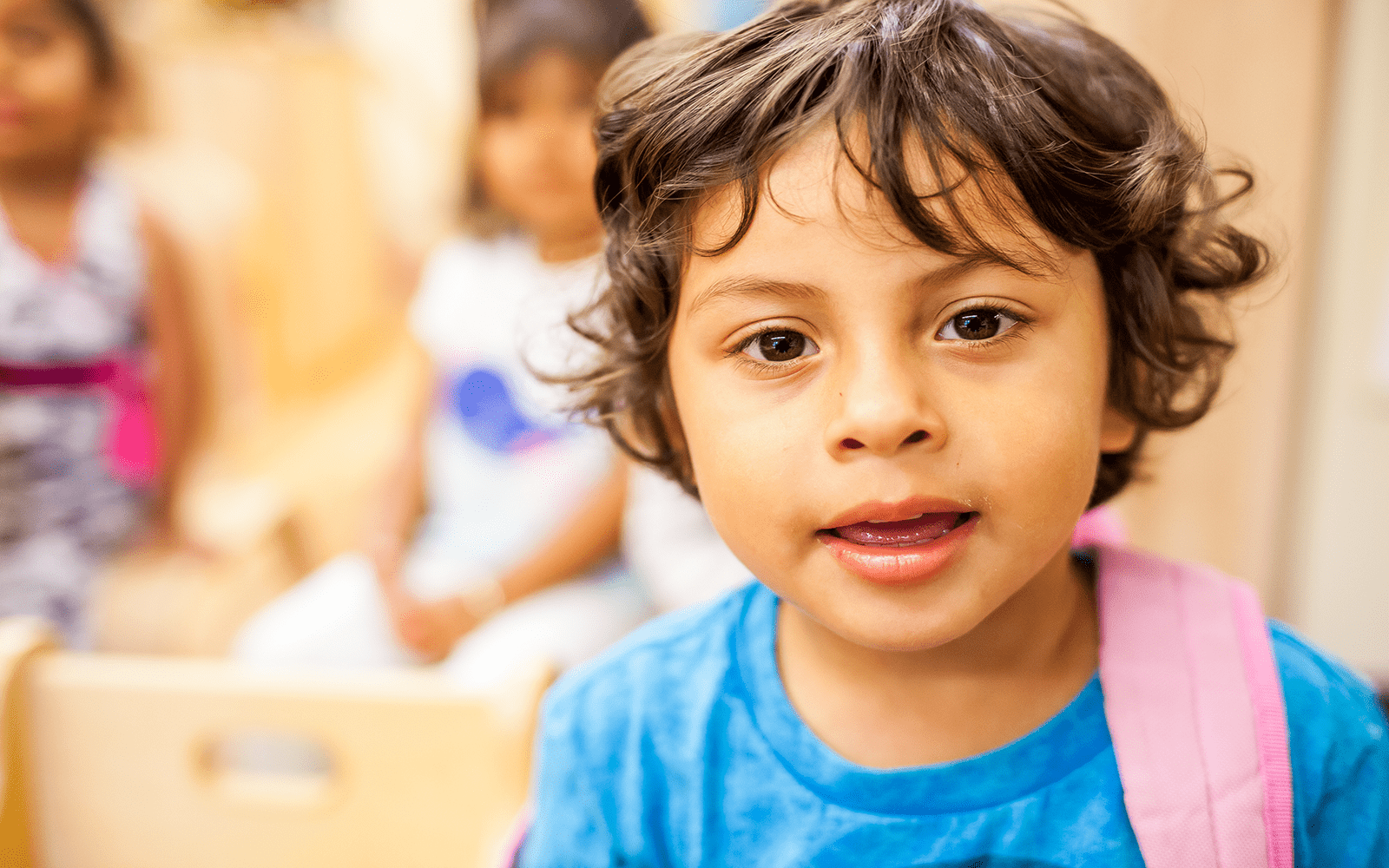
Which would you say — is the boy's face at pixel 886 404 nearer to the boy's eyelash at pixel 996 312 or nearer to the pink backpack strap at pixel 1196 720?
the boy's eyelash at pixel 996 312

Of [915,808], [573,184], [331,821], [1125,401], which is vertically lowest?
[331,821]

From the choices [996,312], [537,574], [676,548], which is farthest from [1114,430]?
[537,574]

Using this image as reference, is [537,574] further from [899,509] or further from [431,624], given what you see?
[899,509]

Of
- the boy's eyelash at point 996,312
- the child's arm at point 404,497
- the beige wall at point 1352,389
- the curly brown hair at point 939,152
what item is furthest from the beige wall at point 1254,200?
the child's arm at point 404,497

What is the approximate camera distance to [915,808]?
48cm

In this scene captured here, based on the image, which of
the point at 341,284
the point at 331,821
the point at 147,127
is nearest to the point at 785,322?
the point at 331,821

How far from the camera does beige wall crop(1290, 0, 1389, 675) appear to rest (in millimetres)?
996

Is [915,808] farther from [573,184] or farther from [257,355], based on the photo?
[257,355]

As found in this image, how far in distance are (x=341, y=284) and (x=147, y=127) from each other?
324 millimetres

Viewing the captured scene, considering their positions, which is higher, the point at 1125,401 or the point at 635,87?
the point at 635,87

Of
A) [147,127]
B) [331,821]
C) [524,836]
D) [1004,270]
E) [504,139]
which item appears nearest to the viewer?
[1004,270]

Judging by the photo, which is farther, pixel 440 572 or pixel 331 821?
pixel 440 572

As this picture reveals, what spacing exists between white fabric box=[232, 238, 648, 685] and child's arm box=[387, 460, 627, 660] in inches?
0.6

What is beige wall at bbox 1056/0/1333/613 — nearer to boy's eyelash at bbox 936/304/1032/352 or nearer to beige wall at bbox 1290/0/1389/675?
beige wall at bbox 1290/0/1389/675
